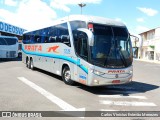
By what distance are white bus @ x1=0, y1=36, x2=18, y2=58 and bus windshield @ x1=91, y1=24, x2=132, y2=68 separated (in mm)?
21256

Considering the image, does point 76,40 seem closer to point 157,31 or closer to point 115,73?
point 115,73

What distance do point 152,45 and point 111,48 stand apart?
51.8 meters

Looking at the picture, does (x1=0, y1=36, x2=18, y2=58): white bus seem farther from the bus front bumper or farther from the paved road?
the bus front bumper

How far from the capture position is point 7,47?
2962 centimetres

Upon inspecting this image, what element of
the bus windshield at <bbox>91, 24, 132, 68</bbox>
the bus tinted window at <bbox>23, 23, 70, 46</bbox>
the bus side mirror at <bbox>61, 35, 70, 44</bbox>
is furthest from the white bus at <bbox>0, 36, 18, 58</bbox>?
the bus windshield at <bbox>91, 24, 132, 68</bbox>

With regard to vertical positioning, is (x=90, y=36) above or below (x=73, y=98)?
above

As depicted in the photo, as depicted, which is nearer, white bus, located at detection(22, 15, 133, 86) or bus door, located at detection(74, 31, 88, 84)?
white bus, located at detection(22, 15, 133, 86)

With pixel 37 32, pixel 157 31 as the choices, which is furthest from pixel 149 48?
pixel 37 32

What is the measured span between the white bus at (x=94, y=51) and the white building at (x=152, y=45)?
154 feet

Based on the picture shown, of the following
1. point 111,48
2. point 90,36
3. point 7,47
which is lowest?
point 111,48

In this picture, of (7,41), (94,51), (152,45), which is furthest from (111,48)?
(152,45)

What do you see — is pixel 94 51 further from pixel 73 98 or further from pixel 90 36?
pixel 73 98

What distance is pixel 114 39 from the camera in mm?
10070

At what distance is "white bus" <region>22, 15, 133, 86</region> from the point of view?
9672 mm
